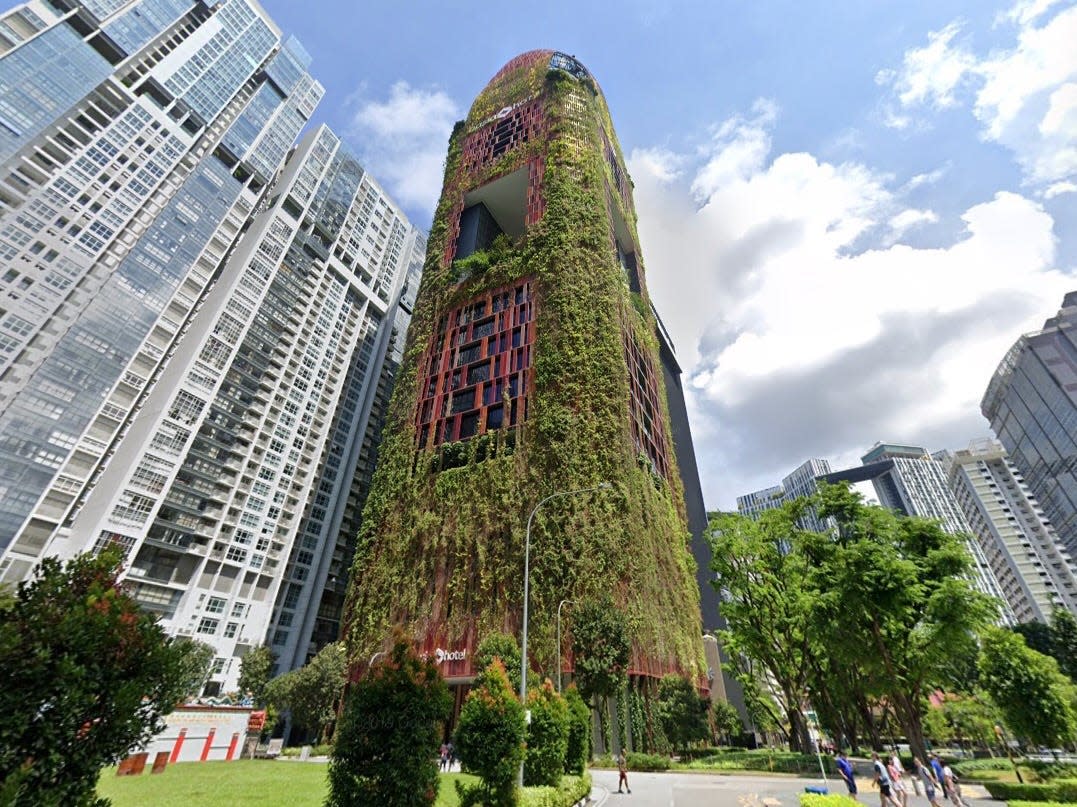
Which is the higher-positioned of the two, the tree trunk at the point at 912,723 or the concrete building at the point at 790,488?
the concrete building at the point at 790,488

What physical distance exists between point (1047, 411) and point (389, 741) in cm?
13391

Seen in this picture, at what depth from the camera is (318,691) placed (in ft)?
135

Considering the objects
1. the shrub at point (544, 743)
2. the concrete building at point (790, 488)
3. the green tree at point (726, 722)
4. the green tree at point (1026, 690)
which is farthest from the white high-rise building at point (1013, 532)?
the shrub at point (544, 743)

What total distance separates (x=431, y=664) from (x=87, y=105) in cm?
9391

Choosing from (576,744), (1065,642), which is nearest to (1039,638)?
(1065,642)

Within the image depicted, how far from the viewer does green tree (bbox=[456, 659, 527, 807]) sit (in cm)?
1266

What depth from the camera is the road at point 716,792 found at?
17.0 meters

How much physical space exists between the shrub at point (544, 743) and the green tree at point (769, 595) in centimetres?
1848

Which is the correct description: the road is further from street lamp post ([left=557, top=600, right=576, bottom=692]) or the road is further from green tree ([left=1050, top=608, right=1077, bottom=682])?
green tree ([left=1050, top=608, right=1077, bottom=682])

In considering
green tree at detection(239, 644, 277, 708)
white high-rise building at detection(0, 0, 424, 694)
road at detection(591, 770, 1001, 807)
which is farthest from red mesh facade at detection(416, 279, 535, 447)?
green tree at detection(239, 644, 277, 708)

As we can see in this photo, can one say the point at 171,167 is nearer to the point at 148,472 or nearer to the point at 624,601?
the point at 148,472

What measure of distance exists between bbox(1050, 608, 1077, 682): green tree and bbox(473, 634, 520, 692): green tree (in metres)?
61.6

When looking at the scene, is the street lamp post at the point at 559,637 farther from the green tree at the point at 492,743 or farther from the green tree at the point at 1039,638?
the green tree at the point at 1039,638

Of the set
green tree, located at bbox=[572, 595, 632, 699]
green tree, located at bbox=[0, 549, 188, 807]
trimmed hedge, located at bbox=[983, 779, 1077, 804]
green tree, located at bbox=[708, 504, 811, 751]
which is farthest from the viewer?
green tree, located at bbox=[708, 504, 811, 751]
